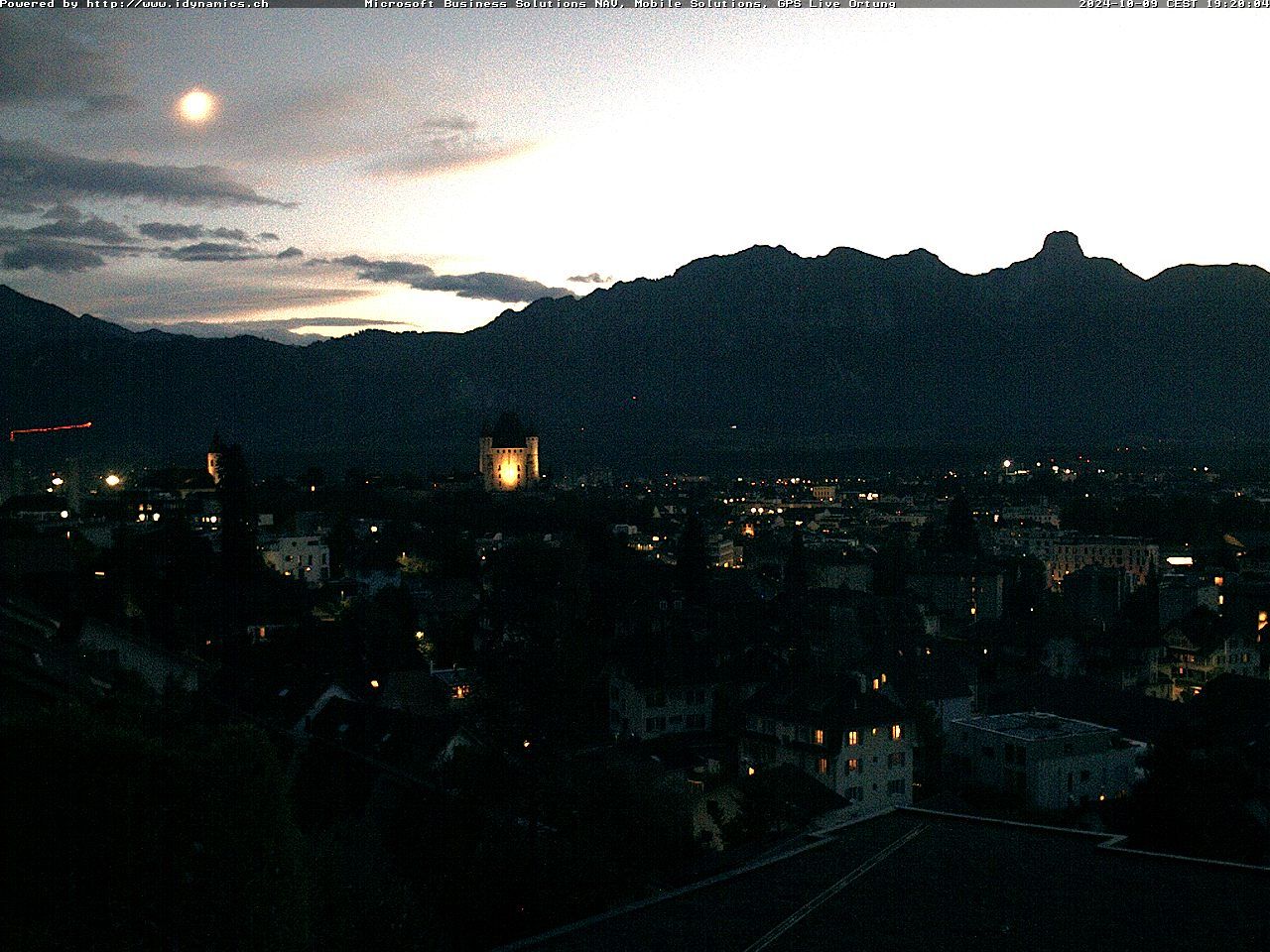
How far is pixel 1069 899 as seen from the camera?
8.58 m

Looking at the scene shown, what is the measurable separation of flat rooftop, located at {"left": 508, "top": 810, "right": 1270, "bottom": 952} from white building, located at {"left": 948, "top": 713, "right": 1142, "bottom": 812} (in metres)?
14.7

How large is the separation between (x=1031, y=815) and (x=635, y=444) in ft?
515

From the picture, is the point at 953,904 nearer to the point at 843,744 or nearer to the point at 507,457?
the point at 843,744

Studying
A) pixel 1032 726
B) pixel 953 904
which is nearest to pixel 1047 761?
pixel 1032 726

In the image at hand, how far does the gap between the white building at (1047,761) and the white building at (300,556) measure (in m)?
26.9

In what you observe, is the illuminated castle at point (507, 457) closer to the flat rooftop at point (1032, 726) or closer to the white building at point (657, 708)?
the white building at point (657, 708)

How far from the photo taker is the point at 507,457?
96.4 metres

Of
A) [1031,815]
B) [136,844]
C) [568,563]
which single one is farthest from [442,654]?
[136,844]

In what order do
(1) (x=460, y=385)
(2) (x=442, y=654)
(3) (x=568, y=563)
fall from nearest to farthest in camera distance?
(2) (x=442, y=654)
(3) (x=568, y=563)
(1) (x=460, y=385)

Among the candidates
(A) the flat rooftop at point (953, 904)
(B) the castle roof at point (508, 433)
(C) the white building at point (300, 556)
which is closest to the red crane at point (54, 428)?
(C) the white building at point (300, 556)

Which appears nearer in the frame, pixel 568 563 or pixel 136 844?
pixel 136 844

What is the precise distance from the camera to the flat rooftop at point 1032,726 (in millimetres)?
25062

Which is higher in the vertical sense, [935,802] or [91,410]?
[91,410]

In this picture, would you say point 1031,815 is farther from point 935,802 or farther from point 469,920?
point 469,920
